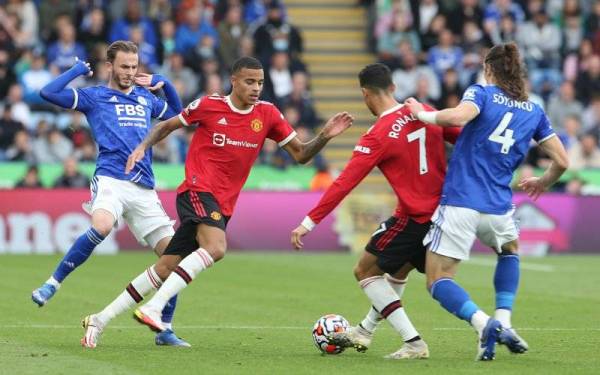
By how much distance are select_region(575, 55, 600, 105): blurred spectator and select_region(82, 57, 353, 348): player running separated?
18.4 m

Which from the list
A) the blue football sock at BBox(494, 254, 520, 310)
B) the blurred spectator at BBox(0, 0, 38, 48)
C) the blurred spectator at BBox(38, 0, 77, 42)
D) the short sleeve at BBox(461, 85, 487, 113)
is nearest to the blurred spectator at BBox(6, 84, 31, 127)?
the blurred spectator at BBox(0, 0, 38, 48)

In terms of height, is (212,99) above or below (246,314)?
above

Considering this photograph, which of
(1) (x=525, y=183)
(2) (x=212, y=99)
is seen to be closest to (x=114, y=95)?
(2) (x=212, y=99)

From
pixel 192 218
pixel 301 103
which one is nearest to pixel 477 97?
pixel 192 218

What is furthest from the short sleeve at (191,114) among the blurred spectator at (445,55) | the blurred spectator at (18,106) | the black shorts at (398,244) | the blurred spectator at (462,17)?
the blurred spectator at (462,17)

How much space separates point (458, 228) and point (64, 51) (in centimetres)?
1675

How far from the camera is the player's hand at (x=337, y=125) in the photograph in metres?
11.4

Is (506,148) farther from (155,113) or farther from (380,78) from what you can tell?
(155,113)

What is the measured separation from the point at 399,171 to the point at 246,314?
405 centimetres

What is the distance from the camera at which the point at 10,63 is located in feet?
85.0

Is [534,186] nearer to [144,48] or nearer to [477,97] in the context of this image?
[477,97]

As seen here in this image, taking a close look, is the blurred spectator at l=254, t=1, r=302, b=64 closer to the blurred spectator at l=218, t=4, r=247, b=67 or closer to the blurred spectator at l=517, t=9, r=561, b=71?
the blurred spectator at l=218, t=4, r=247, b=67

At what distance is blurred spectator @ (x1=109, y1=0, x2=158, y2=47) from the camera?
88.2 ft

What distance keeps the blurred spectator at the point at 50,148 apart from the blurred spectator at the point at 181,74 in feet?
9.34
